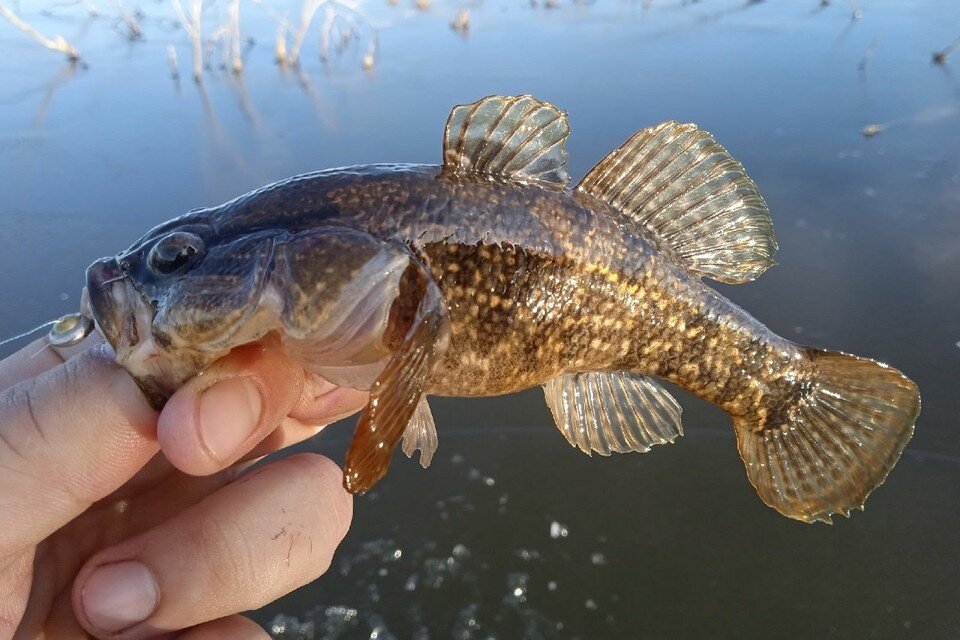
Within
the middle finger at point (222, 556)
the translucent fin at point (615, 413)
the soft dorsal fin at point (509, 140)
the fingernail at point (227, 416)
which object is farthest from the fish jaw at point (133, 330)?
the translucent fin at point (615, 413)

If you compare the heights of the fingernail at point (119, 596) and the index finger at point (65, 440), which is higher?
the index finger at point (65, 440)

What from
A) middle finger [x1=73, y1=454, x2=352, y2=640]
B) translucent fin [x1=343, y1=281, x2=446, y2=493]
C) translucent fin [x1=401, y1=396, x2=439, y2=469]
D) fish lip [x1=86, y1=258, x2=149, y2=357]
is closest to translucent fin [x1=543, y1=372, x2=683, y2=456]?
translucent fin [x1=401, y1=396, x2=439, y2=469]

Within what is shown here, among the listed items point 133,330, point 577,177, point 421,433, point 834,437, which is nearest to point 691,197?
point 834,437

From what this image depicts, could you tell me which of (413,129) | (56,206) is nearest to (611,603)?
(413,129)

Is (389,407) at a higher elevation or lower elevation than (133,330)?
lower

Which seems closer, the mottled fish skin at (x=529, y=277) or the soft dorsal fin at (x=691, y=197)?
the mottled fish skin at (x=529, y=277)

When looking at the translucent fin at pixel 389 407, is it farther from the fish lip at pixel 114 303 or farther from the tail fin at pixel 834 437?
the tail fin at pixel 834 437

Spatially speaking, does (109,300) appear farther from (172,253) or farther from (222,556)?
(222,556)
